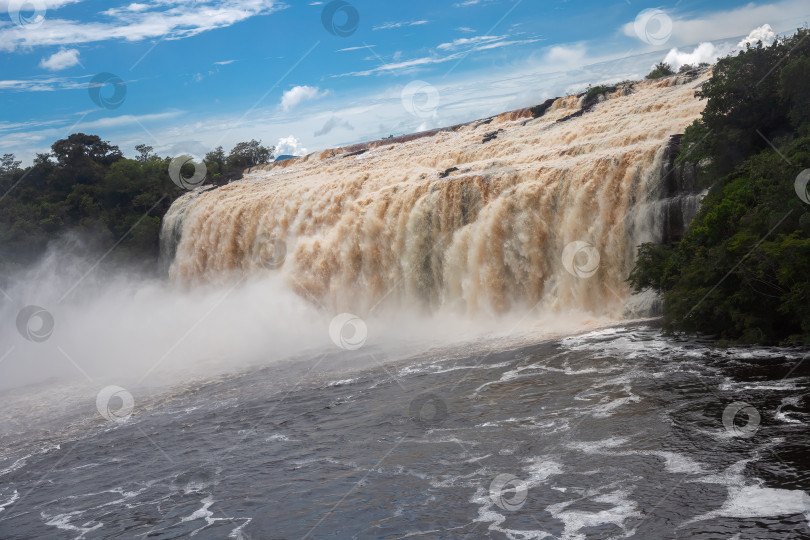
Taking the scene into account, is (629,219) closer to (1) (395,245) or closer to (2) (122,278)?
(1) (395,245)

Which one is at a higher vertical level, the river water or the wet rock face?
the wet rock face

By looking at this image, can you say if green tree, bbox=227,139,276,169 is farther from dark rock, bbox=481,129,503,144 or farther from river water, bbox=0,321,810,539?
river water, bbox=0,321,810,539

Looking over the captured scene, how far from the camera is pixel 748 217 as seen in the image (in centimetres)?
1427

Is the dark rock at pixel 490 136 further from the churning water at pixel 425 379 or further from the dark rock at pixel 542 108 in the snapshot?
the dark rock at pixel 542 108

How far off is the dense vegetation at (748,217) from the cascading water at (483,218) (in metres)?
1.40

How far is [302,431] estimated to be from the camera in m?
13.2

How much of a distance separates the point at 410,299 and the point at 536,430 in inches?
480

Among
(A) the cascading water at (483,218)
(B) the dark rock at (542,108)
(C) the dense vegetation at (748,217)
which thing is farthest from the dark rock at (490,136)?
(C) the dense vegetation at (748,217)

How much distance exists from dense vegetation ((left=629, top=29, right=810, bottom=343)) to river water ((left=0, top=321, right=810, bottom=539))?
0.86 meters

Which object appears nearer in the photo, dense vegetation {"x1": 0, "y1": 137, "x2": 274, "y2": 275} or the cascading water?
the cascading water

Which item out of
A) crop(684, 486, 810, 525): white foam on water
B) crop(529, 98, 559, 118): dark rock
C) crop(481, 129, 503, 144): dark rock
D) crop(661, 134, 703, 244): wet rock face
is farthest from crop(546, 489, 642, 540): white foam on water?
crop(529, 98, 559, 118): dark rock

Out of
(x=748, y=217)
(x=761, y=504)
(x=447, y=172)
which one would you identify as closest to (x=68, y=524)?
(x=761, y=504)

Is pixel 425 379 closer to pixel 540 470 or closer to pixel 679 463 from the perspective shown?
pixel 540 470

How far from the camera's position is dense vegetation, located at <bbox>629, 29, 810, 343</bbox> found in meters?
13.5
